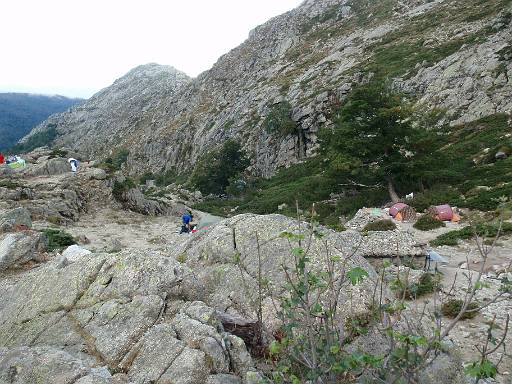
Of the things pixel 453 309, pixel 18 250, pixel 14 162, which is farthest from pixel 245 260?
pixel 14 162

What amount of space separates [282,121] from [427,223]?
43.1m

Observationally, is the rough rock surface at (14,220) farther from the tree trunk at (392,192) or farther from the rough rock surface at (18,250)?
→ the tree trunk at (392,192)

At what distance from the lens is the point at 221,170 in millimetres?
58375

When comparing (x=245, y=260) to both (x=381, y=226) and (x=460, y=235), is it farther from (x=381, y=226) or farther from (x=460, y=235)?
(x=381, y=226)

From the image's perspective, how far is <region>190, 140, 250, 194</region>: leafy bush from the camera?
5844 cm

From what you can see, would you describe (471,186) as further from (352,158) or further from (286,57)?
(286,57)

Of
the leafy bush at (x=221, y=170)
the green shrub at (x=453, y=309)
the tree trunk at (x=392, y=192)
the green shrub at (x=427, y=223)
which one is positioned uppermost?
the green shrub at (x=453, y=309)

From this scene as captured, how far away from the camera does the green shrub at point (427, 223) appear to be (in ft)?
61.4

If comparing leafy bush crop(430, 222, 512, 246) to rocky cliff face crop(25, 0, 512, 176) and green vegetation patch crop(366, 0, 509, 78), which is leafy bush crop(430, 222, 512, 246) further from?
green vegetation patch crop(366, 0, 509, 78)

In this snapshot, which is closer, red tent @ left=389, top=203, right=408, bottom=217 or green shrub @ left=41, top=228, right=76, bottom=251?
green shrub @ left=41, top=228, right=76, bottom=251

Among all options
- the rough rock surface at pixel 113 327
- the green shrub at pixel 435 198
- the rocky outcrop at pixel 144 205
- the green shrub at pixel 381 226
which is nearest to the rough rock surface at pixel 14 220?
the rough rock surface at pixel 113 327

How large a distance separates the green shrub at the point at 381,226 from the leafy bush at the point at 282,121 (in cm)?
4080

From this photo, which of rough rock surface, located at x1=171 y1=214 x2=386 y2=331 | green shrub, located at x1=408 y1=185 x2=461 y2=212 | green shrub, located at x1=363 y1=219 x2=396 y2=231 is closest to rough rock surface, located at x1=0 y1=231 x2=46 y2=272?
rough rock surface, located at x1=171 y1=214 x2=386 y2=331

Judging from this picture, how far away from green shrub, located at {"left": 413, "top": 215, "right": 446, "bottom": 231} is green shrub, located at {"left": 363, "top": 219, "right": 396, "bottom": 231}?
4.67 feet
